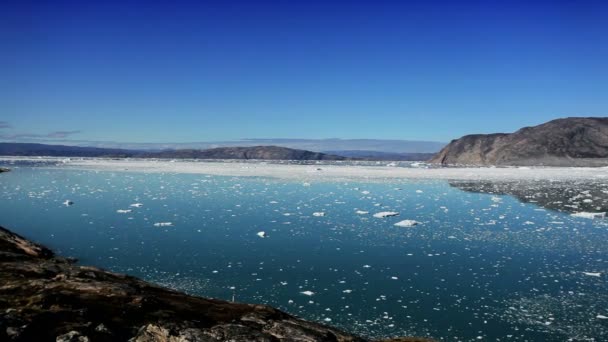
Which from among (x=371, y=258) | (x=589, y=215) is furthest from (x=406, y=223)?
(x=589, y=215)

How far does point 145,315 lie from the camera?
696cm

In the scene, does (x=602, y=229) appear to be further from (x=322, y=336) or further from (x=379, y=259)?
(x=322, y=336)

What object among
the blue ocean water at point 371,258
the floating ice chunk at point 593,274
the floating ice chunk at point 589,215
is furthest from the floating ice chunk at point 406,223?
the floating ice chunk at point 589,215

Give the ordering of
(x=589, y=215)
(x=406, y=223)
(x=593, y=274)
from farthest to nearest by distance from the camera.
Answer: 1. (x=589, y=215)
2. (x=406, y=223)
3. (x=593, y=274)

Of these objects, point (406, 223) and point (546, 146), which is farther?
point (546, 146)

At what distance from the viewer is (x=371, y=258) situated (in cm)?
1463

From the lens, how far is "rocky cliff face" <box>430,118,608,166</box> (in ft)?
380

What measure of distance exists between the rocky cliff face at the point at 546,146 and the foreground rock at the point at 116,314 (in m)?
120

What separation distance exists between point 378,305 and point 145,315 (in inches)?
221

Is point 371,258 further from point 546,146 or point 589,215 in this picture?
point 546,146

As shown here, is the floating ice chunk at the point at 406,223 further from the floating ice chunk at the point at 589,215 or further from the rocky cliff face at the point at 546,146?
the rocky cliff face at the point at 546,146

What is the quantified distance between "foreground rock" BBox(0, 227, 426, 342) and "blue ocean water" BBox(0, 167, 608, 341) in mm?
2202

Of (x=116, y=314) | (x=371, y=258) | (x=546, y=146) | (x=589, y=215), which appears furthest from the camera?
(x=546, y=146)

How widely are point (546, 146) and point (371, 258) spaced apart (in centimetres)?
12891
